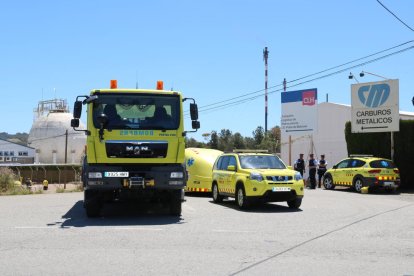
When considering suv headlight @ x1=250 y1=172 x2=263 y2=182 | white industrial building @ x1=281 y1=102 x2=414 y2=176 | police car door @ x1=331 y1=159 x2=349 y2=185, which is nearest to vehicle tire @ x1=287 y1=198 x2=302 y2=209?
suv headlight @ x1=250 y1=172 x2=263 y2=182

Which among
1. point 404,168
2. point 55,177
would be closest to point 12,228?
point 404,168

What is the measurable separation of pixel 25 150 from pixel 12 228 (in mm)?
83473

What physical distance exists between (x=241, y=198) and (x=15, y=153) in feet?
277

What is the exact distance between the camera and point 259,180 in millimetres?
14133

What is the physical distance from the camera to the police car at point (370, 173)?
21.4 m

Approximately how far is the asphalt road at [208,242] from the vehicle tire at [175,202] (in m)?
0.24

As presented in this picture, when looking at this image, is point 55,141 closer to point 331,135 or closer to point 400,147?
point 331,135

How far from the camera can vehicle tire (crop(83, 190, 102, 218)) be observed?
12.1 metres

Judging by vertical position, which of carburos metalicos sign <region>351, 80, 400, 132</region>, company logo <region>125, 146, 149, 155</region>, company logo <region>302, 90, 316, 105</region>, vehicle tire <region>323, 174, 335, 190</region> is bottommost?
vehicle tire <region>323, 174, 335, 190</region>

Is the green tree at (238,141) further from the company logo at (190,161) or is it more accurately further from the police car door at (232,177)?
the police car door at (232,177)

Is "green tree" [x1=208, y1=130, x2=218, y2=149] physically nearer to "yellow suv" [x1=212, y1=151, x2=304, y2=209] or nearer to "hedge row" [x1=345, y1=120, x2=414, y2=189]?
"hedge row" [x1=345, y1=120, x2=414, y2=189]

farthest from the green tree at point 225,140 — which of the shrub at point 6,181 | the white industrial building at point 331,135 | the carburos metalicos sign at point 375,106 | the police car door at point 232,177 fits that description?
the police car door at point 232,177

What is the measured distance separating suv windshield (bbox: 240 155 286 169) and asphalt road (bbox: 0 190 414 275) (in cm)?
134

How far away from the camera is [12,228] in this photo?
10570 millimetres
